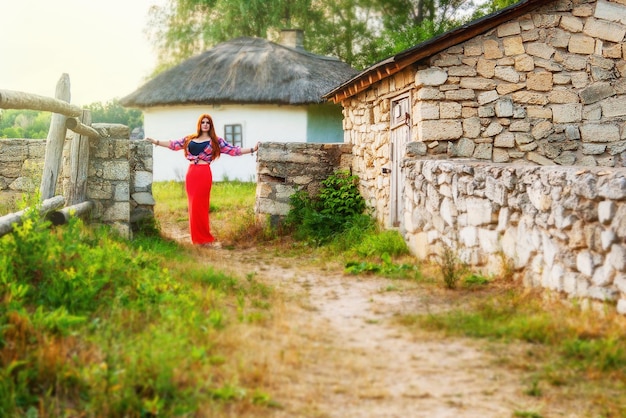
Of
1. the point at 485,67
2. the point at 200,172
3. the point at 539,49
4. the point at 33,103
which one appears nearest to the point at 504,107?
the point at 485,67

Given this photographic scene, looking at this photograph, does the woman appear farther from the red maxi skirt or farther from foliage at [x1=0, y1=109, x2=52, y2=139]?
foliage at [x1=0, y1=109, x2=52, y2=139]

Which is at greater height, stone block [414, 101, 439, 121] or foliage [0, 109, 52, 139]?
foliage [0, 109, 52, 139]

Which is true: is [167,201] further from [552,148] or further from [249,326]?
[249,326]

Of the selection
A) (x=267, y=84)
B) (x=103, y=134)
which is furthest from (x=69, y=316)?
(x=267, y=84)

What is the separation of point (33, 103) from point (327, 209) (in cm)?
535

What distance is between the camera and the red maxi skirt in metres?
10.1

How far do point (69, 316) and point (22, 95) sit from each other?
2062 mm

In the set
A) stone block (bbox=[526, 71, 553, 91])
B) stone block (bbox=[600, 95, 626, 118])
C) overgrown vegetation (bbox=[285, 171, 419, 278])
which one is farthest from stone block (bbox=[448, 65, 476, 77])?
overgrown vegetation (bbox=[285, 171, 419, 278])

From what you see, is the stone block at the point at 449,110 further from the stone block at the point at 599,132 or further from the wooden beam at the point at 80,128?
the wooden beam at the point at 80,128

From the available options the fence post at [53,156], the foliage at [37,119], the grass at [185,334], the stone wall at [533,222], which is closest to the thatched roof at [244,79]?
the foliage at [37,119]

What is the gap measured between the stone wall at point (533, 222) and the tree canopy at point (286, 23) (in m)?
17.4

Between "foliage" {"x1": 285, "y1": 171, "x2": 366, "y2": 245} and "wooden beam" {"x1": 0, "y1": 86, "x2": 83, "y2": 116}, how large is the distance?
3.57 meters

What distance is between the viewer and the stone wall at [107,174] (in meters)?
8.61

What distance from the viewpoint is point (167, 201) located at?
1485 cm
